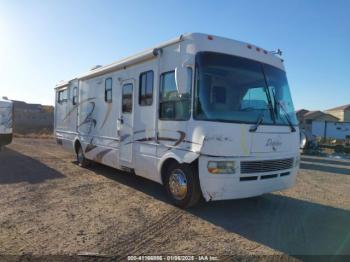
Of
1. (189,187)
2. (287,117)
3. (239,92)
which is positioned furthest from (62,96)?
(287,117)

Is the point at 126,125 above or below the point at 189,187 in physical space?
above

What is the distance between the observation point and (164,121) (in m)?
6.78

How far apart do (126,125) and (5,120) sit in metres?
8.63

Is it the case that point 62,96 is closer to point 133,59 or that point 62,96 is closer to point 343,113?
point 133,59

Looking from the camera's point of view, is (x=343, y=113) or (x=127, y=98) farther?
(x=343, y=113)

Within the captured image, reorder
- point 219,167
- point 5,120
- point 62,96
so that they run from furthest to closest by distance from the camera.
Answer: point 5,120, point 62,96, point 219,167

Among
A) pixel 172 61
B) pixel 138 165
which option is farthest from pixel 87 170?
pixel 172 61

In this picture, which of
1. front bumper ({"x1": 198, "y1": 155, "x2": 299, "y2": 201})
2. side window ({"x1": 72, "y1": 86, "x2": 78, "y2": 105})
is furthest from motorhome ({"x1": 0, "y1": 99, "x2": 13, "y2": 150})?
front bumper ({"x1": 198, "y1": 155, "x2": 299, "y2": 201})

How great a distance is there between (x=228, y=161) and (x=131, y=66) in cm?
359

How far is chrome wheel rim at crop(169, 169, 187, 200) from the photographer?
20.7 feet

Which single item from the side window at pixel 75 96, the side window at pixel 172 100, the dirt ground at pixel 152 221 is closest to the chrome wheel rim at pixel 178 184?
the dirt ground at pixel 152 221

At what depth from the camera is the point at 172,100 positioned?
6.58 m

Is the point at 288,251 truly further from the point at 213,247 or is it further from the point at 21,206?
the point at 21,206

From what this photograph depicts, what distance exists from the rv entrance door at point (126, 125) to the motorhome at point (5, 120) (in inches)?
324
